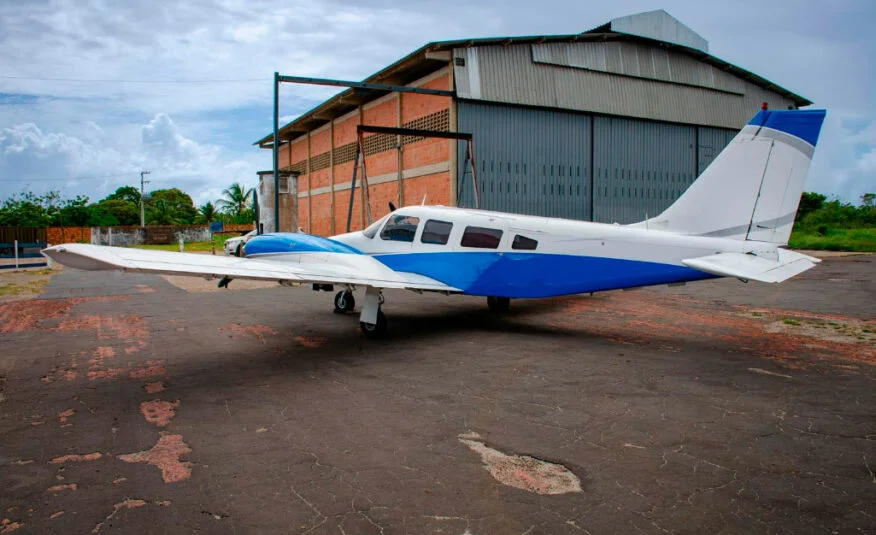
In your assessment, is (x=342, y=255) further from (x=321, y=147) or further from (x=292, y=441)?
(x=321, y=147)

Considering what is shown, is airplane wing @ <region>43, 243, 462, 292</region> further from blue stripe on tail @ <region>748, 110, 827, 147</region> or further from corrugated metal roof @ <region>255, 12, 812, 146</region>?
corrugated metal roof @ <region>255, 12, 812, 146</region>

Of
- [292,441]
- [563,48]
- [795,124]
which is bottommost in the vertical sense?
[292,441]

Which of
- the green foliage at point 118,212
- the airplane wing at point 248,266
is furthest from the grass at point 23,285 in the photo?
the green foliage at point 118,212

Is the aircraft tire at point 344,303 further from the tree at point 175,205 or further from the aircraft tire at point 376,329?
the tree at point 175,205

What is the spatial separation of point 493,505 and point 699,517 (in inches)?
50.0

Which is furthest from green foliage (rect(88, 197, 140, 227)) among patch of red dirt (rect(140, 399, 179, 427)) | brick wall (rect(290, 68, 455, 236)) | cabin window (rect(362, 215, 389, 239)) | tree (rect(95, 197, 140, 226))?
patch of red dirt (rect(140, 399, 179, 427))

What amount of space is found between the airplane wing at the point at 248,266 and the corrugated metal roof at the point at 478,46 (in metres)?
14.1

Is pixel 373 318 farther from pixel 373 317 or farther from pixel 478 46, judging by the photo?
pixel 478 46

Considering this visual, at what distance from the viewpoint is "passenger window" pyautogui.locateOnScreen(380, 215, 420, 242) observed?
10.1 meters

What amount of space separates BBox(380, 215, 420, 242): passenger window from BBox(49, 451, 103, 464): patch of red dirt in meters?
6.54

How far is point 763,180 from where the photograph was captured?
834 centimetres

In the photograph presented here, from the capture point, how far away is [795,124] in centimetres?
823

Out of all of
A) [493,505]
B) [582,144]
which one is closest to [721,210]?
[493,505]

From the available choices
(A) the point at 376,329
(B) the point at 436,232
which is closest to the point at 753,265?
(B) the point at 436,232
